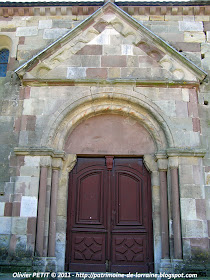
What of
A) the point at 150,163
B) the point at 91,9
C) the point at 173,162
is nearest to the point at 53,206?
the point at 150,163

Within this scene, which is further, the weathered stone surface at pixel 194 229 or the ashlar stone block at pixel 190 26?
the ashlar stone block at pixel 190 26

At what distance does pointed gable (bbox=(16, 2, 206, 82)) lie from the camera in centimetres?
773

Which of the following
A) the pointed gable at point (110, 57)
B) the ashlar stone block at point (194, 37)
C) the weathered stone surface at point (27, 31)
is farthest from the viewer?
the weathered stone surface at point (27, 31)

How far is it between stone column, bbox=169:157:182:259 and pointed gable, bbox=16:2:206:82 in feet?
6.37

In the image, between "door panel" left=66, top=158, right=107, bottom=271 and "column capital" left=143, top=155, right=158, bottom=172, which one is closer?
"door panel" left=66, top=158, right=107, bottom=271

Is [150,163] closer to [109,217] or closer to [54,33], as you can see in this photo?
[109,217]

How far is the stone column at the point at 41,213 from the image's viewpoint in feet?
21.5

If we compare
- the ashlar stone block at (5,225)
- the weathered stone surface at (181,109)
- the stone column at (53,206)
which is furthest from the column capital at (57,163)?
the weathered stone surface at (181,109)

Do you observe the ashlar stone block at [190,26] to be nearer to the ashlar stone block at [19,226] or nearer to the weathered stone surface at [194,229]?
the weathered stone surface at [194,229]

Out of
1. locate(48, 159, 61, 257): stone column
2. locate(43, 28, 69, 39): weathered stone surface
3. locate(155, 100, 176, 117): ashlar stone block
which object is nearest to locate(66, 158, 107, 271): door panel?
locate(48, 159, 61, 257): stone column

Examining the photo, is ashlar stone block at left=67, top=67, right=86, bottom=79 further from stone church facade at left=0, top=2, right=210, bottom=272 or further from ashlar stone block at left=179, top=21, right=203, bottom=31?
ashlar stone block at left=179, top=21, right=203, bottom=31

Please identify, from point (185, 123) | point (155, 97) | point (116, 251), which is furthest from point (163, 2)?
point (116, 251)

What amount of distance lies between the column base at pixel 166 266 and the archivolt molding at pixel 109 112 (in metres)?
2.22

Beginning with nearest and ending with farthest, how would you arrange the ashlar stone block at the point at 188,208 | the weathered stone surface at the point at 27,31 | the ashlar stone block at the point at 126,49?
1. the ashlar stone block at the point at 188,208
2. the ashlar stone block at the point at 126,49
3. the weathered stone surface at the point at 27,31
